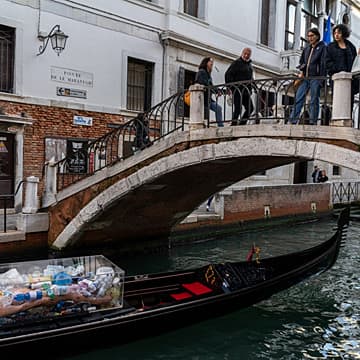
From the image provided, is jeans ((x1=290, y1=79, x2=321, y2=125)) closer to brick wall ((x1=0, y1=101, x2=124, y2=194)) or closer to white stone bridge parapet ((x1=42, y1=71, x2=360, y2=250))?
white stone bridge parapet ((x1=42, y1=71, x2=360, y2=250))

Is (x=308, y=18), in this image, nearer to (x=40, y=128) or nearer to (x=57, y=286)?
(x=40, y=128)

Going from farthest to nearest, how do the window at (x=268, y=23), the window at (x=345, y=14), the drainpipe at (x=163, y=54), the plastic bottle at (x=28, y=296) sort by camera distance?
the window at (x=345, y=14), the window at (x=268, y=23), the drainpipe at (x=163, y=54), the plastic bottle at (x=28, y=296)

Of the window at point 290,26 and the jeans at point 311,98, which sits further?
the window at point 290,26

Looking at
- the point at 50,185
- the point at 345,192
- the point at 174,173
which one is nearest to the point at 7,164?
the point at 50,185

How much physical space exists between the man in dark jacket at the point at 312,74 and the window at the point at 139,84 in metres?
3.79

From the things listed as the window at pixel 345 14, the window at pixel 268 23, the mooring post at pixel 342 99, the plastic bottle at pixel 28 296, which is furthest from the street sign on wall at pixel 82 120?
the window at pixel 345 14

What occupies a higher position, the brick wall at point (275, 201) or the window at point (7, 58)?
the window at point (7, 58)

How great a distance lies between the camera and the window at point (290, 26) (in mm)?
11055

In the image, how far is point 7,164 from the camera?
242 inches

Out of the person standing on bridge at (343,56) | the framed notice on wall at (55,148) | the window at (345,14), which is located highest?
the window at (345,14)

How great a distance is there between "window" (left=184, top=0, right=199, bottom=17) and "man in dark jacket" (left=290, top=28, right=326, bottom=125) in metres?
4.68

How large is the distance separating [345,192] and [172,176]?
8494 mm

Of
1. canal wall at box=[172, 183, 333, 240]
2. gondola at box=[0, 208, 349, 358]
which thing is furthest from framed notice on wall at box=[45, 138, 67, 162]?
gondola at box=[0, 208, 349, 358]

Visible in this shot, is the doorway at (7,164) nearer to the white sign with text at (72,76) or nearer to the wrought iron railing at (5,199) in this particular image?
the wrought iron railing at (5,199)
